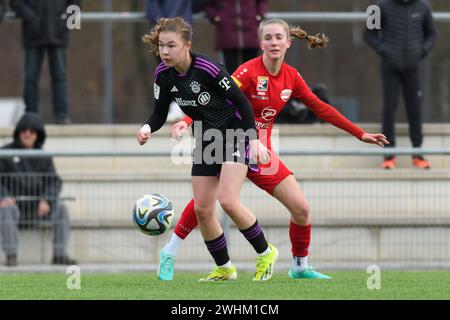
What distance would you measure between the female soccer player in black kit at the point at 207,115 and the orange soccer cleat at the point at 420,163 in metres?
4.62

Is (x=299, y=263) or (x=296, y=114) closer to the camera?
(x=299, y=263)

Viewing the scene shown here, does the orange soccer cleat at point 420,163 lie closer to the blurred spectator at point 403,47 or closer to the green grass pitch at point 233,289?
the blurred spectator at point 403,47

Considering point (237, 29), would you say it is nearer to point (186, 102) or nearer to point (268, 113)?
point (268, 113)

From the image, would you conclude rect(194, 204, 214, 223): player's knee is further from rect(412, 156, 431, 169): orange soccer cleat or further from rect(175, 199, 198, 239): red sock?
rect(412, 156, 431, 169): orange soccer cleat

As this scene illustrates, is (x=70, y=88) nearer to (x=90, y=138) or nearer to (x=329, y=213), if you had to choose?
(x=90, y=138)

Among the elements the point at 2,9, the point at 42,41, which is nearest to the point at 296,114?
the point at 42,41

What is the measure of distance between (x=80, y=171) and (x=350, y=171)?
2836mm

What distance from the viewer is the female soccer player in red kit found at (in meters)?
9.37

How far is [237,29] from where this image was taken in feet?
46.5

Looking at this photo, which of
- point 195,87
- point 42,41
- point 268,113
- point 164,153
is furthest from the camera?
point 42,41

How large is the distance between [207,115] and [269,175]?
0.64 metres

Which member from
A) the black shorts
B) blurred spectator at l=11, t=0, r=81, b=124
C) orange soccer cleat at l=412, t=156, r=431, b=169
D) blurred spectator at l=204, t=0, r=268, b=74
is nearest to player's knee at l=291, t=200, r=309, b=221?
the black shorts

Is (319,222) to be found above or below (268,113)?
below

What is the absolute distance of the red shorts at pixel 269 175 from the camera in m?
Answer: 9.33
